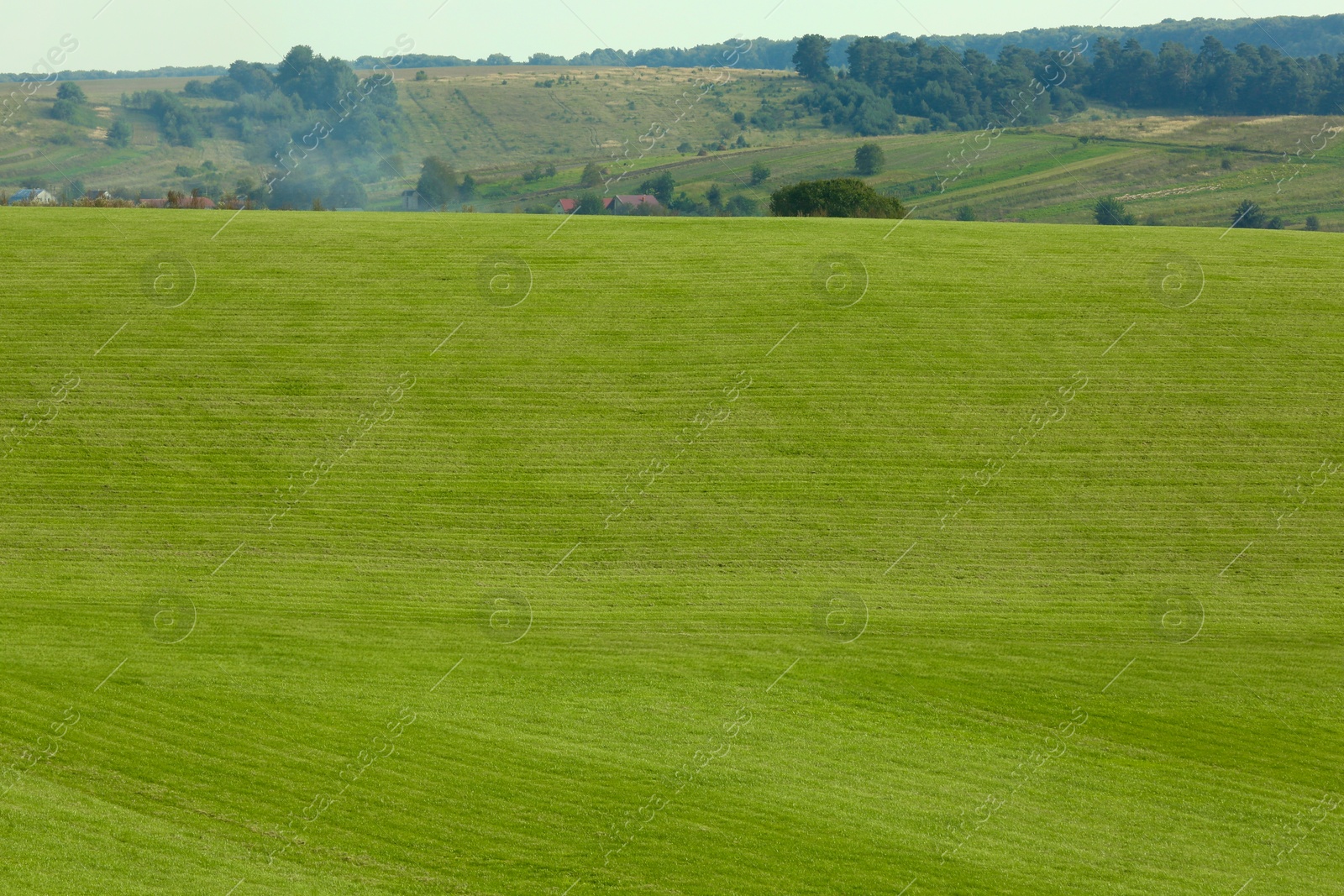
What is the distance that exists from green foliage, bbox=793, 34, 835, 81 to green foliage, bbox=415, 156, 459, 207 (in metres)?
57.3

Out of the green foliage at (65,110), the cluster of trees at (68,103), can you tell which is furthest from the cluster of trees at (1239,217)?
the cluster of trees at (68,103)

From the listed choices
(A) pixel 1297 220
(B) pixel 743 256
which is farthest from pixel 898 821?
(A) pixel 1297 220

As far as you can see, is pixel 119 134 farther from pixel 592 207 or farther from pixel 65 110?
pixel 592 207

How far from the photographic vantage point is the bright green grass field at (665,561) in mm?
12133

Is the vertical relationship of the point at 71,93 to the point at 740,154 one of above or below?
above

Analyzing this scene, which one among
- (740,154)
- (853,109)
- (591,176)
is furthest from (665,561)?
(853,109)

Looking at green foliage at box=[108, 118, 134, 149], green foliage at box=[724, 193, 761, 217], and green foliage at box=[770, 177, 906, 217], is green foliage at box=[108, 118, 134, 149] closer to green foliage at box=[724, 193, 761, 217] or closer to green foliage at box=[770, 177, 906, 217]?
green foliage at box=[724, 193, 761, 217]

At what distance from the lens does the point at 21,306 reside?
85.6 ft

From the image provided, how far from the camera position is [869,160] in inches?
3187

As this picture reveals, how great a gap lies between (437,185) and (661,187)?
20.4 meters

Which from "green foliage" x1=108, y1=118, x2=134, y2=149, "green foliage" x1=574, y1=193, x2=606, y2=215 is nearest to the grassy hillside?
"green foliage" x1=108, y1=118, x2=134, y2=149

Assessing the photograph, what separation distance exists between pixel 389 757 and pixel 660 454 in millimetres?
10591

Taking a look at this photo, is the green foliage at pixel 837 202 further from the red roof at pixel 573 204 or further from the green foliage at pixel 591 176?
the green foliage at pixel 591 176

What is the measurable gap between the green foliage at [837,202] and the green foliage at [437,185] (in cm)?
1752
